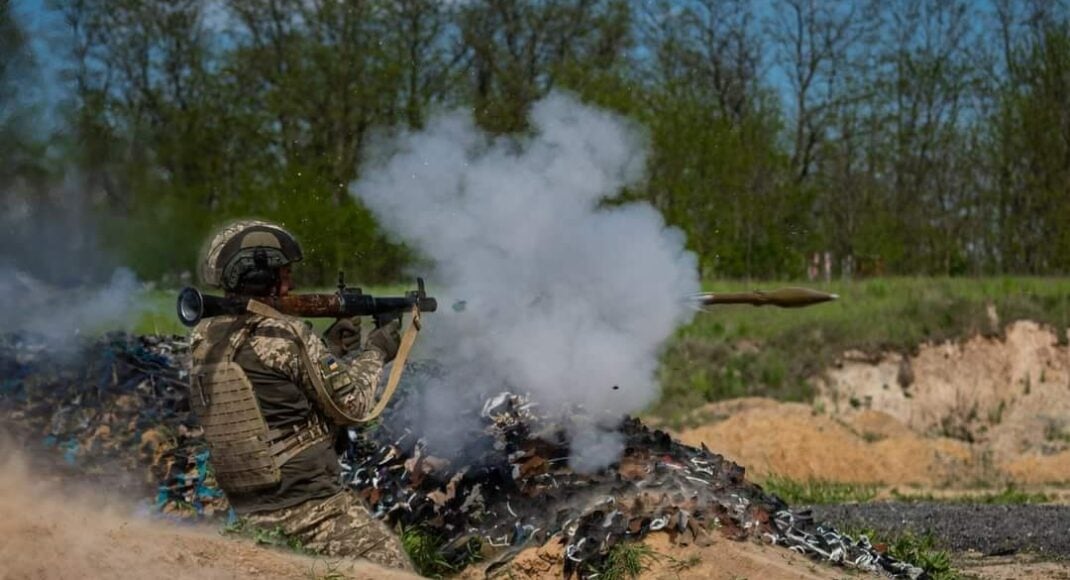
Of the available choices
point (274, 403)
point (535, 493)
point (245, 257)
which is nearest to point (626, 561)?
point (535, 493)

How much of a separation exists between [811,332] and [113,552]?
68.3 feet

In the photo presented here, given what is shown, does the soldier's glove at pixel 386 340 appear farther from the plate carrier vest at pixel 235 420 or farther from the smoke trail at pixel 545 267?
the smoke trail at pixel 545 267

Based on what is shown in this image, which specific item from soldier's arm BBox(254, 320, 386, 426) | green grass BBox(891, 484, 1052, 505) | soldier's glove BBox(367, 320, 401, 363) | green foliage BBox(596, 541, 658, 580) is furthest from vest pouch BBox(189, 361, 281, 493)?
green grass BBox(891, 484, 1052, 505)

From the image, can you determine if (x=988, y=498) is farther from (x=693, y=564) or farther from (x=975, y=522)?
(x=693, y=564)

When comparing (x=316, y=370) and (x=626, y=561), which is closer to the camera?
(x=316, y=370)

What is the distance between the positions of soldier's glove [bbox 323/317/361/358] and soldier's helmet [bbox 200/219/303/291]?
748 mm

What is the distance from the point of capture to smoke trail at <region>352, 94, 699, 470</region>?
29.1 feet

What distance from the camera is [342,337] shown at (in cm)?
735

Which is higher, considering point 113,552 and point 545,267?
point 545,267

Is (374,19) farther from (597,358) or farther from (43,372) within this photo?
(597,358)

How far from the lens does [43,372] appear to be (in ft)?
41.5

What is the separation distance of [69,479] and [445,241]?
3.98 metres

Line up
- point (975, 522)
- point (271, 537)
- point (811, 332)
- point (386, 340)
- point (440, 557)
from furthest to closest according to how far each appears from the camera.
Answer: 1. point (811, 332)
2. point (975, 522)
3. point (440, 557)
4. point (386, 340)
5. point (271, 537)

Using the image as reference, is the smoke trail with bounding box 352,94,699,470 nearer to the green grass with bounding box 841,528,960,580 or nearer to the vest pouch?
the green grass with bounding box 841,528,960,580
